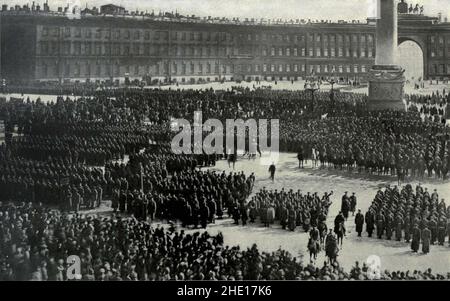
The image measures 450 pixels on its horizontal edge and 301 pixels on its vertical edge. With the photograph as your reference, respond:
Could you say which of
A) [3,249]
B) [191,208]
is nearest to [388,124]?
[191,208]

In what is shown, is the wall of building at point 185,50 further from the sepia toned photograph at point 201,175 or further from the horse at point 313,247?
the horse at point 313,247

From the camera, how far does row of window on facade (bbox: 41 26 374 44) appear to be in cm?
7044

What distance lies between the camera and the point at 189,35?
82.8m

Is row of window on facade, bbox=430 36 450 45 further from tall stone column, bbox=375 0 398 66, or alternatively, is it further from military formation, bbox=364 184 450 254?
military formation, bbox=364 184 450 254

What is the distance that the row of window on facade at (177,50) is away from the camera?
7006 centimetres

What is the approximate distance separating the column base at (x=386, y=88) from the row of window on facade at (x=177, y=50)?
38.1 meters

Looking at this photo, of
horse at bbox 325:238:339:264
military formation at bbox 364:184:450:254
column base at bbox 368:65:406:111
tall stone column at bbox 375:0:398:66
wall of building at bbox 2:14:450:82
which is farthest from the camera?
wall of building at bbox 2:14:450:82

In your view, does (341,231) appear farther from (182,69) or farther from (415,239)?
(182,69)

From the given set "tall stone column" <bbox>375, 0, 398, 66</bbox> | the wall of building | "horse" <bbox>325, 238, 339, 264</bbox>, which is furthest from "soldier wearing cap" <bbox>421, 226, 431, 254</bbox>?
the wall of building

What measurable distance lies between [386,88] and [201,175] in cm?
2443

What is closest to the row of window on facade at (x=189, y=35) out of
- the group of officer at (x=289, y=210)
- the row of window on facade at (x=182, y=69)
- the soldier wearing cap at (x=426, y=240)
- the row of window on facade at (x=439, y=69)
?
the row of window on facade at (x=182, y=69)

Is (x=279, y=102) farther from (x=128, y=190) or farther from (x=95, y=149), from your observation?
(x=128, y=190)

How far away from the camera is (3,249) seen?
15.2m

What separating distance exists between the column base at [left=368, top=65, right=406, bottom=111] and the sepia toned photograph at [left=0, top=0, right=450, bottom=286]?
9 cm
